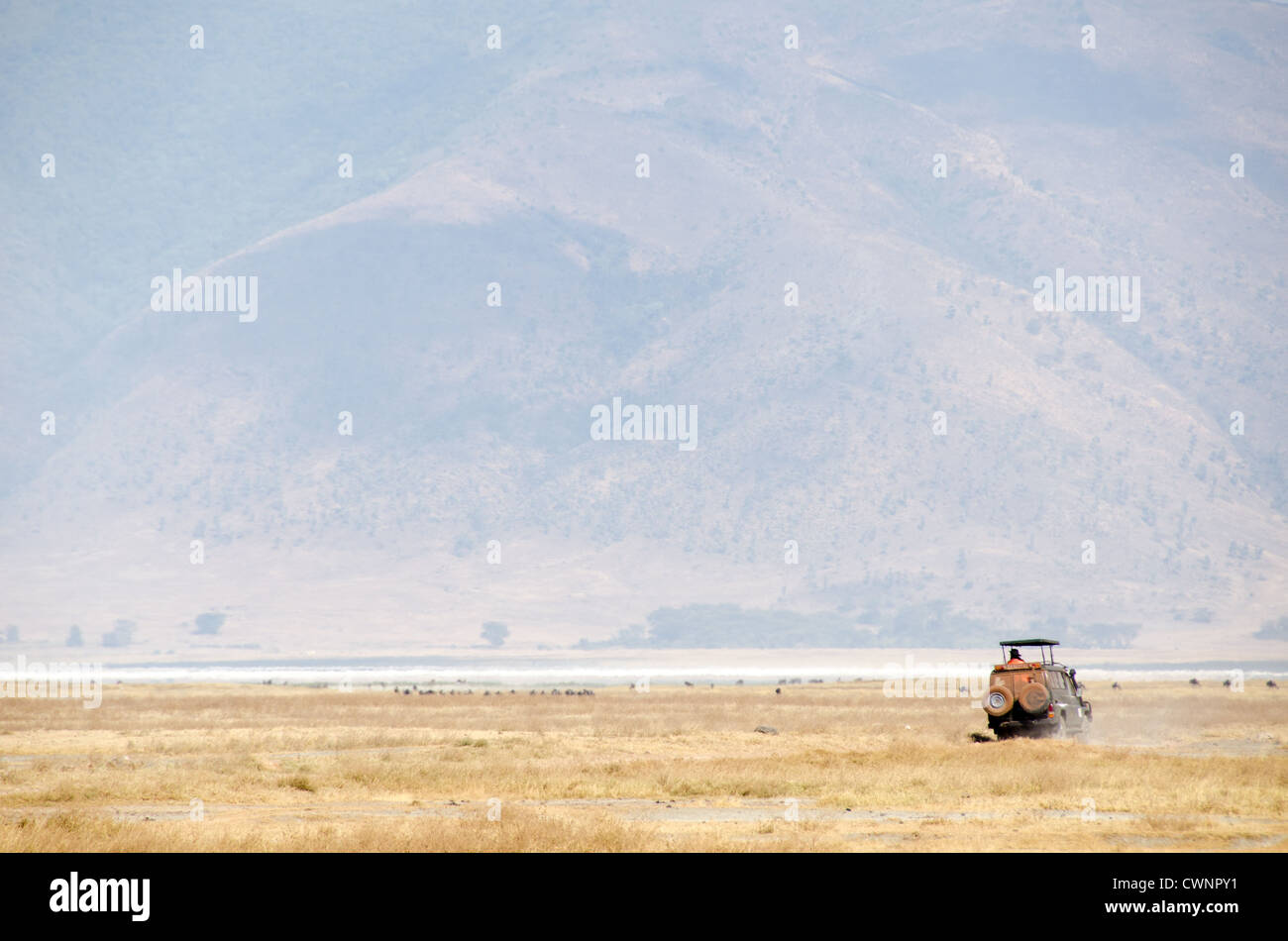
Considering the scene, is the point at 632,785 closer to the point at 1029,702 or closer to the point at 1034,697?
the point at 1029,702

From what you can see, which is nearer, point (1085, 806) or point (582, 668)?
point (1085, 806)

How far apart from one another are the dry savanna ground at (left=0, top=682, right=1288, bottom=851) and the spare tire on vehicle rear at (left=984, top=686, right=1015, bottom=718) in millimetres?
1763

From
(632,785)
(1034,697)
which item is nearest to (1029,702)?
(1034,697)

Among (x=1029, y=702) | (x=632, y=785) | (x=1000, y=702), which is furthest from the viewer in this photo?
(x=1000, y=702)

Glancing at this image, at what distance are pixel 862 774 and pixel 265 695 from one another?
6305cm

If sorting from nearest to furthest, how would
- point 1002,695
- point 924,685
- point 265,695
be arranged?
1. point 1002,695
2. point 265,695
3. point 924,685

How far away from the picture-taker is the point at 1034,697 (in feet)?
134

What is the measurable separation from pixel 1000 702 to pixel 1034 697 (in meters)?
0.86

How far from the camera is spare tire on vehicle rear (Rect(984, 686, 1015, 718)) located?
4110cm

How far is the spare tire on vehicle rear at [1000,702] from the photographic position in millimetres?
41100

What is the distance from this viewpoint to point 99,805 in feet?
97.2

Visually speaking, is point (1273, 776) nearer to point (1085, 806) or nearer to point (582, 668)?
point (1085, 806)
